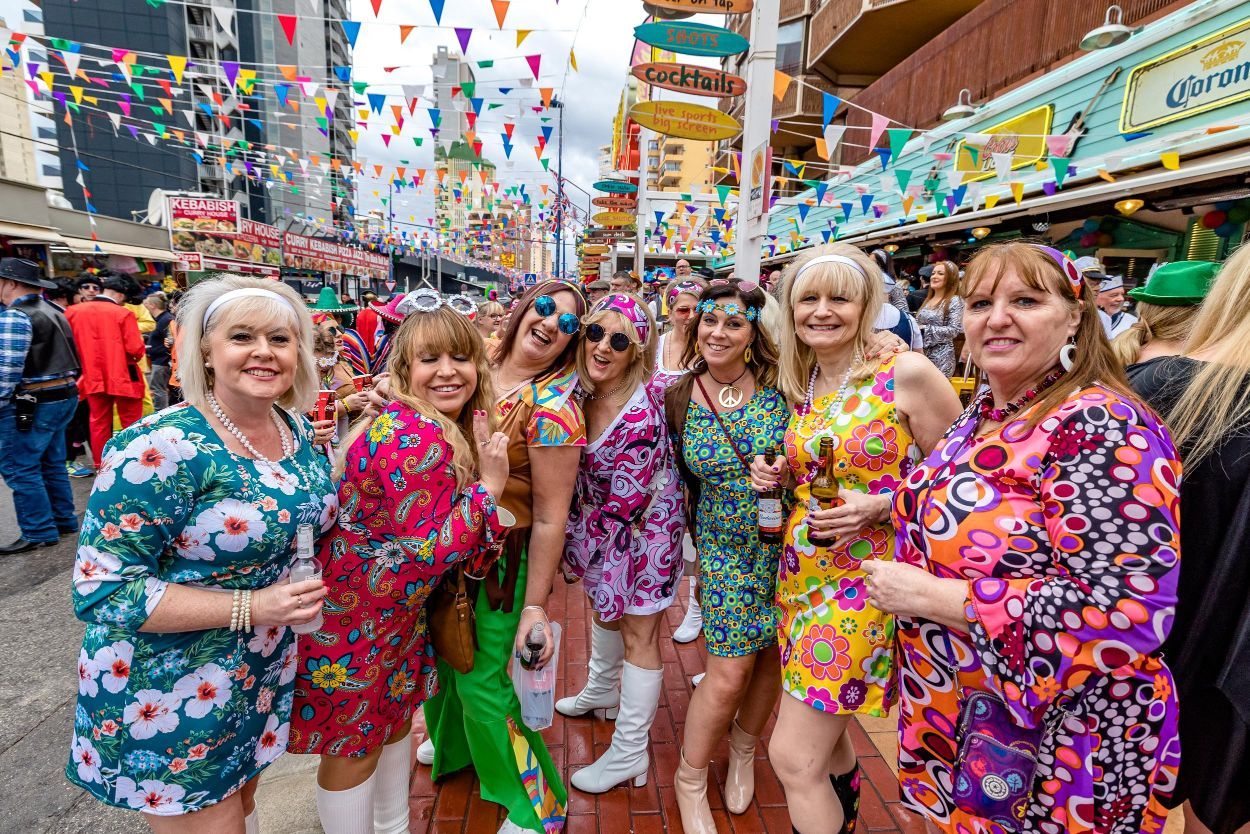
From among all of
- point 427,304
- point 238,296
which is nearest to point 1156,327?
point 427,304

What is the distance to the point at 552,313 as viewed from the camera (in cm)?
243

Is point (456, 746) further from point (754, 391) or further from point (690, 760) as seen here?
point (754, 391)

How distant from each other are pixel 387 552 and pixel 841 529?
1430mm

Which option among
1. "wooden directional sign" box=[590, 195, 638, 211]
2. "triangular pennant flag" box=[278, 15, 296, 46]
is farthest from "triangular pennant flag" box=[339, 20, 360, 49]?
"wooden directional sign" box=[590, 195, 638, 211]

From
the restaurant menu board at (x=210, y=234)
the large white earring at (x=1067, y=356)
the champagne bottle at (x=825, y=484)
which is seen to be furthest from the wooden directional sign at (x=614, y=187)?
the large white earring at (x=1067, y=356)

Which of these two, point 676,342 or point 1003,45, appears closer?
point 676,342

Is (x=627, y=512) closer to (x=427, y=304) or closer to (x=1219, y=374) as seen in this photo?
(x=427, y=304)

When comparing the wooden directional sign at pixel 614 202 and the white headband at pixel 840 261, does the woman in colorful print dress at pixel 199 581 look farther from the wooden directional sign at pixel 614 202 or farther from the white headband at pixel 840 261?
the wooden directional sign at pixel 614 202

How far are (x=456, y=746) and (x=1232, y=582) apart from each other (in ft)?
8.81

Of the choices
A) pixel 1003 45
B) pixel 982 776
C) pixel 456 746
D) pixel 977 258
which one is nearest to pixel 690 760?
pixel 456 746

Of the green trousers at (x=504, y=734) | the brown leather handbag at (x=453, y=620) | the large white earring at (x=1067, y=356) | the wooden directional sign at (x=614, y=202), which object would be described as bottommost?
the green trousers at (x=504, y=734)

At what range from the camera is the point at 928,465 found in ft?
5.33

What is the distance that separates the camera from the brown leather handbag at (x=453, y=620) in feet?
6.91

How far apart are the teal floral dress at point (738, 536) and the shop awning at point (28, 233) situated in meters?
19.7
